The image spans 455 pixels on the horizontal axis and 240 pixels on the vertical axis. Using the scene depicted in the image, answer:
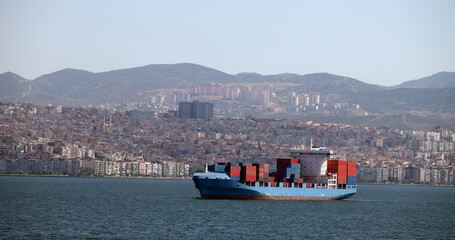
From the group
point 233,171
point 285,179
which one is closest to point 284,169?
point 285,179

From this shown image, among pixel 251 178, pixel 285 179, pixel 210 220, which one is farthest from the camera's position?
pixel 285 179

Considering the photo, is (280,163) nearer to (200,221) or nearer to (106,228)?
(200,221)

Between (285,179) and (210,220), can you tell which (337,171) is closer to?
(285,179)

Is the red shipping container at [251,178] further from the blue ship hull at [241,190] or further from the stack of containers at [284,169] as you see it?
the stack of containers at [284,169]

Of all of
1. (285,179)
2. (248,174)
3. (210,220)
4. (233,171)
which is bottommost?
(210,220)

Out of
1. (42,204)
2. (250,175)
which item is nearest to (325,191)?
(250,175)

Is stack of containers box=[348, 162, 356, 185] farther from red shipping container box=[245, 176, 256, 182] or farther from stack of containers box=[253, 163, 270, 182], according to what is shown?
red shipping container box=[245, 176, 256, 182]

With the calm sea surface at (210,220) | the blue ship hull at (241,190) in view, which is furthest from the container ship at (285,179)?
the calm sea surface at (210,220)
